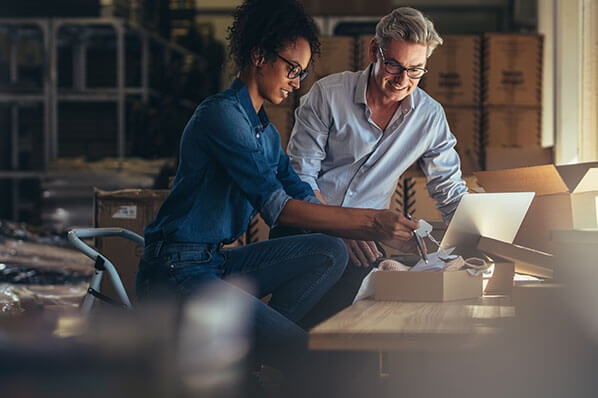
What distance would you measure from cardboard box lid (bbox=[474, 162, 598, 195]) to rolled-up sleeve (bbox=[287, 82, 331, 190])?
1.94ft

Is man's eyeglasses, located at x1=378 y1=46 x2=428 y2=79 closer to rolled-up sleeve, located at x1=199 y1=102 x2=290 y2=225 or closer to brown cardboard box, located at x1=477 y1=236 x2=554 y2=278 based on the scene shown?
brown cardboard box, located at x1=477 y1=236 x2=554 y2=278

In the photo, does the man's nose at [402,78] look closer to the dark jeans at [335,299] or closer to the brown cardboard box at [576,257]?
the dark jeans at [335,299]

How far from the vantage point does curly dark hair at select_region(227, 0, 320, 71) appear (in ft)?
5.04

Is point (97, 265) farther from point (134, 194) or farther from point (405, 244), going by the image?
point (134, 194)

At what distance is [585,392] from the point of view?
107 centimetres

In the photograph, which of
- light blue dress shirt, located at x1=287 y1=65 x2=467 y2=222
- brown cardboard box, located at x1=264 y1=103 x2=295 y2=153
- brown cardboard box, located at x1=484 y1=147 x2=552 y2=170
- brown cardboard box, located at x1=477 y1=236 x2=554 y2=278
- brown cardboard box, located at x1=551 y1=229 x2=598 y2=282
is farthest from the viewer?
brown cardboard box, located at x1=264 y1=103 x2=295 y2=153

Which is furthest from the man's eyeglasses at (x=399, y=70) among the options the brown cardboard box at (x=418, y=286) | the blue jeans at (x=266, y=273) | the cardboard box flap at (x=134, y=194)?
the cardboard box flap at (x=134, y=194)

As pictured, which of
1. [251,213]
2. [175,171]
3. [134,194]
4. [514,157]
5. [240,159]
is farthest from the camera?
[175,171]

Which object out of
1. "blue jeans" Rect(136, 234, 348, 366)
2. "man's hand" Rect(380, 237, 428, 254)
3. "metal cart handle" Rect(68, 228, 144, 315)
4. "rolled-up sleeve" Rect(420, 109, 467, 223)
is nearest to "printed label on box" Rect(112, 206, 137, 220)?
"metal cart handle" Rect(68, 228, 144, 315)

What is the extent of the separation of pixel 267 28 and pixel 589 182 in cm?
114

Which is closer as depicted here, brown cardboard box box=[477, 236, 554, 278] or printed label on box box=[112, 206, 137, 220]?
brown cardboard box box=[477, 236, 554, 278]

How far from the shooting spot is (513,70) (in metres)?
4.15

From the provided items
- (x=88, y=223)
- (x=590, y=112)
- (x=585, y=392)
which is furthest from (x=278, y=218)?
(x=88, y=223)

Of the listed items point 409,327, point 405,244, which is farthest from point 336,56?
point 409,327
